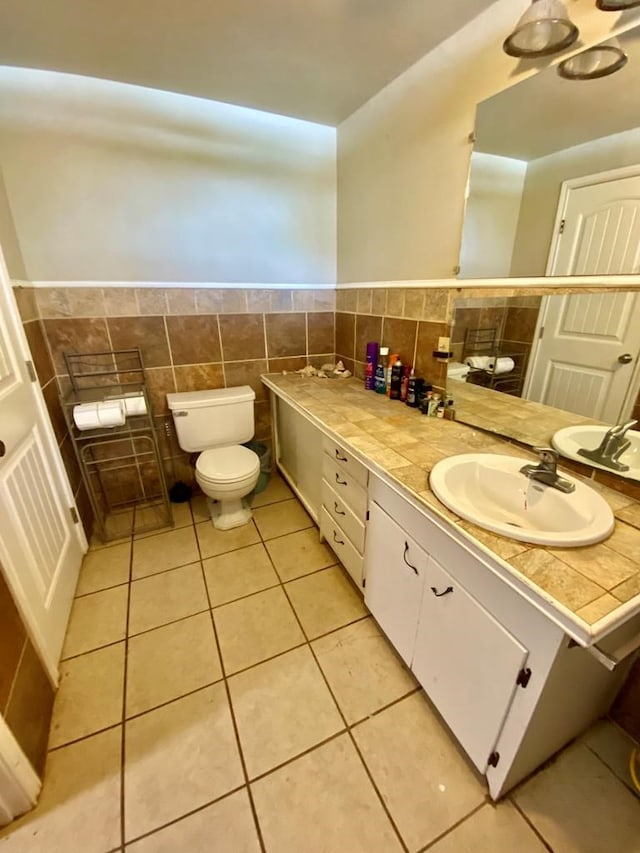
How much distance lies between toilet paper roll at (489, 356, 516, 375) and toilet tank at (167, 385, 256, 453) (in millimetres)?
1346

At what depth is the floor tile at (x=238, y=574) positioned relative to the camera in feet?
5.51

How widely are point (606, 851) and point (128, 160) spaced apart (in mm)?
3099

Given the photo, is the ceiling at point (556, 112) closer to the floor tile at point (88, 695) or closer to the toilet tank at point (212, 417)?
the toilet tank at point (212, 417)

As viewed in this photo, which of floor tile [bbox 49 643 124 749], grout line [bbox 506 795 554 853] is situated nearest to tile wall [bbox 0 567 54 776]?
floor tile [bbox 49 643 124 749]

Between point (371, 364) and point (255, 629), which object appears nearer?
point (255, 629)

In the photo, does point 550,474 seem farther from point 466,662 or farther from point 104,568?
point 104,568

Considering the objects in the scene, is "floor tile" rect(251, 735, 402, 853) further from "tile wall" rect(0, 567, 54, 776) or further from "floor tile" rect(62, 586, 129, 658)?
"floor tile" rect(62, 586, 129, 658)

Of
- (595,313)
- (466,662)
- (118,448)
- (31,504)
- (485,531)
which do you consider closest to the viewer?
(485,531)

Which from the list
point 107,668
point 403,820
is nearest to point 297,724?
point 403,820

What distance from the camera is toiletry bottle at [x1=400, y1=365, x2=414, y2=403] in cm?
179

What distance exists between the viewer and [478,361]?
4.84ft

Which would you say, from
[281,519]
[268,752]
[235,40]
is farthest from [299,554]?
[235,40]

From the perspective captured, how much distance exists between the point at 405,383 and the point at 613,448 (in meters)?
0.91

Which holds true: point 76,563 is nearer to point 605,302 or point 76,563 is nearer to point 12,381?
point 12,381
